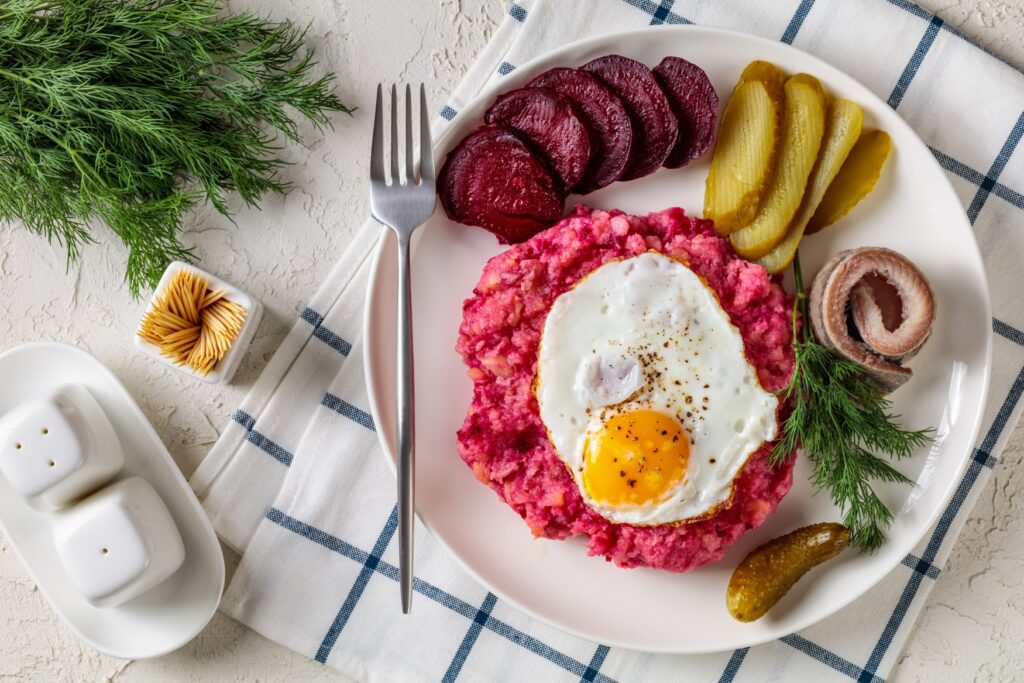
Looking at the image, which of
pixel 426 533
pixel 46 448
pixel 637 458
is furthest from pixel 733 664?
pixel 46 448

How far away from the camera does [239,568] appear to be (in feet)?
12.6

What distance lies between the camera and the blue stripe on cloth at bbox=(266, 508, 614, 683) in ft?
12.5

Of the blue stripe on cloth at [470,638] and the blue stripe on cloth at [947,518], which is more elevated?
the blue stripe on cloth at [947,518]

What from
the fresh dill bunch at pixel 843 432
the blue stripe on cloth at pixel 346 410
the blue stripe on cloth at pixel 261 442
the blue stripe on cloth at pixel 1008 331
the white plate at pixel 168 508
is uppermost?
the blue stripe on cloth at pixel 1008 331

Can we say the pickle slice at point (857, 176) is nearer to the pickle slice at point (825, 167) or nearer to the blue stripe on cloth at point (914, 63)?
the pickle slice at point (825, 167)

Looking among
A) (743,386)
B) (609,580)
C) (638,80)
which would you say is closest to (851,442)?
(743,386)

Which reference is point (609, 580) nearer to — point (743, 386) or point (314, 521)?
point (743, 386)

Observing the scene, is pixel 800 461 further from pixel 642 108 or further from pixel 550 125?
pixel 550 125

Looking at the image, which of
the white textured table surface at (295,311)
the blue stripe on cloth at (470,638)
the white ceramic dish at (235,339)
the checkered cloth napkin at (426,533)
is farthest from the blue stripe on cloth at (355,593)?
the white ceramic dish at (235,339)

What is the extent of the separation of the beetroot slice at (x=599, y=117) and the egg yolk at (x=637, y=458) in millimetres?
992

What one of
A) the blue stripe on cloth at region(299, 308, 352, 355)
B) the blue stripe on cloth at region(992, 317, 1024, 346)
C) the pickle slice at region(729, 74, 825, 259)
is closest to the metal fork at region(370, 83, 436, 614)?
the blue stripe on cloth at region(299, 308, 352, 355)

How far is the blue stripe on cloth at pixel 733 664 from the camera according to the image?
3770 mm

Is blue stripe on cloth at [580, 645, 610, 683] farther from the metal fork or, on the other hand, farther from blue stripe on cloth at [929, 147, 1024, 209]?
blue stripe on cloth at [929, 147, 1024, 209]

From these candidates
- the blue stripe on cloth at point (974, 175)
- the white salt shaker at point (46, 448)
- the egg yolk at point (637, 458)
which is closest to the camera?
the egg yolk at point (637, 458)
